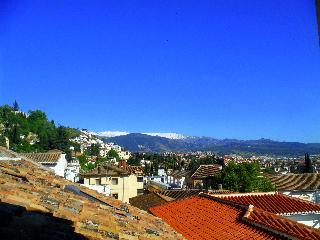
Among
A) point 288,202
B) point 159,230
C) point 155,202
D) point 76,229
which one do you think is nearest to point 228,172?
point 155,202

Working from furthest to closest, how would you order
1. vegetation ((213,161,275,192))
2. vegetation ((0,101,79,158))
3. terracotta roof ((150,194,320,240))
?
vegetation ((0,101,79,158)), vegetation ((213,161,275,192)), terracotta roof ((150,194,320,240))

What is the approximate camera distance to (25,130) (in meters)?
136

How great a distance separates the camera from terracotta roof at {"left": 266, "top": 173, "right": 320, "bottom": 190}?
139ft

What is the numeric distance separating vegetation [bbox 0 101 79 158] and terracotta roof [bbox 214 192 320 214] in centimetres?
9813

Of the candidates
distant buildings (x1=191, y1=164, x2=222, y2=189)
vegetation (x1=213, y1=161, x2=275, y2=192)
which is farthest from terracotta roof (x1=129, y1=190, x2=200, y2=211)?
distant buildings (x1=191, y1=164, x2=222, y2=189)

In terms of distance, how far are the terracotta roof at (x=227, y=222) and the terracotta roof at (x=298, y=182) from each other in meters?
28.9

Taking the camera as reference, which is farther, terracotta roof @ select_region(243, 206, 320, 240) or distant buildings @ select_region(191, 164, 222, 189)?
distant buildings @ select_region(191, 164, 222, 189)

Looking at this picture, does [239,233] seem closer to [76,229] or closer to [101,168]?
[76,229]

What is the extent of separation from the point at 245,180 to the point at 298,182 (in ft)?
23.9

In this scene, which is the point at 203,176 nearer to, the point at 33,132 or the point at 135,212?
the point at 135,212

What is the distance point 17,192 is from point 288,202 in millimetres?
13155

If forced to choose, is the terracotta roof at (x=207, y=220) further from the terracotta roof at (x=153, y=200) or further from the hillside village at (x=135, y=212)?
the terracotta roof at (x=153, y=200)

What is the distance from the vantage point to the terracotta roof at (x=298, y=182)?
4234cm

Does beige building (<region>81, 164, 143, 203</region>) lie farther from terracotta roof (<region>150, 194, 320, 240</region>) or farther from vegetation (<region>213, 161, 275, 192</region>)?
terracotta roof (<region>150, 194, 320, 240</region>)
